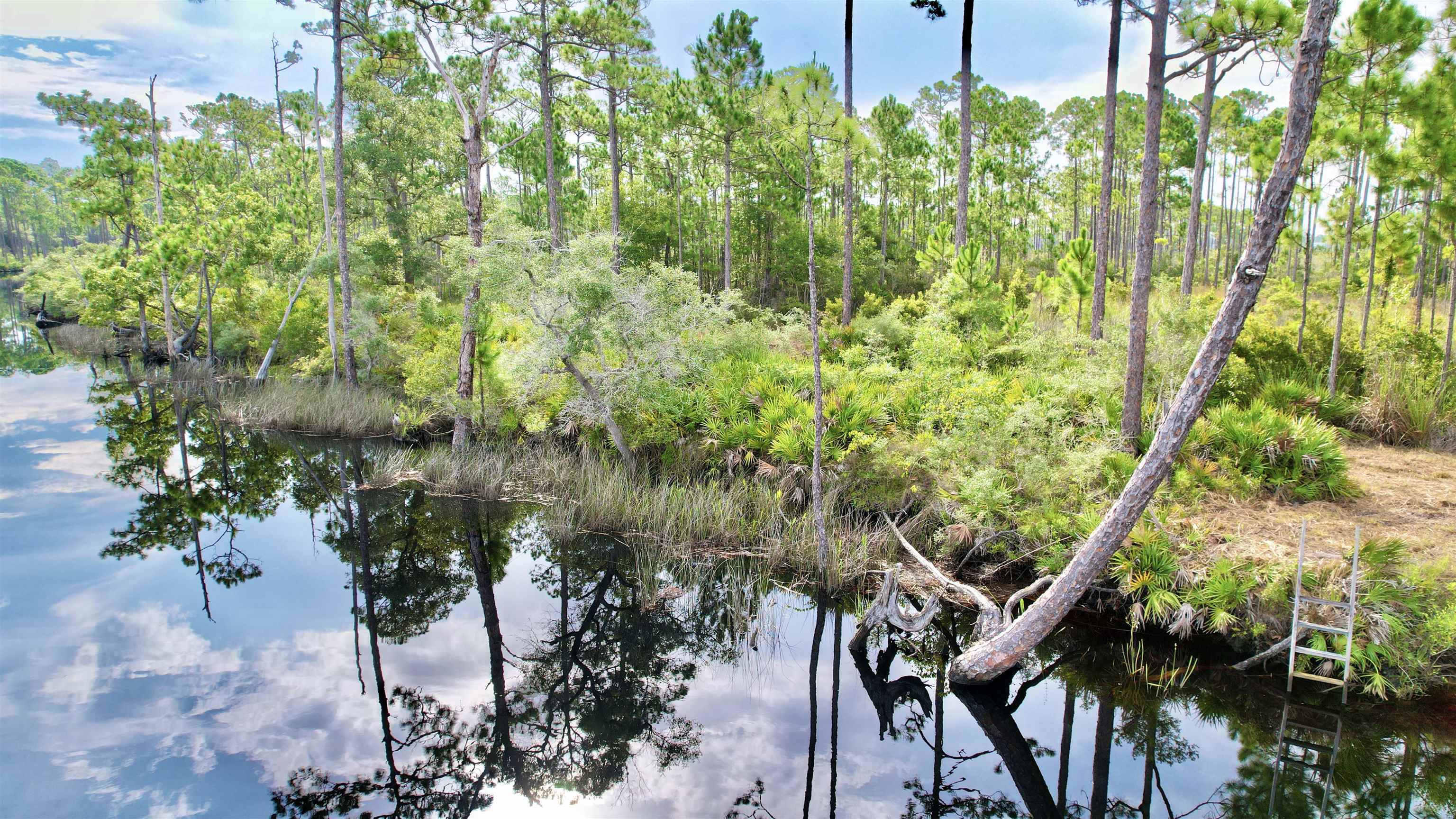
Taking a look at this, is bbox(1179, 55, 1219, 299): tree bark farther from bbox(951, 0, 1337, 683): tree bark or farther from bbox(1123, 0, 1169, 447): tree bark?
bbox(951, 0, 1337, 683): tree bark

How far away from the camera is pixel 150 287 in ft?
73.1

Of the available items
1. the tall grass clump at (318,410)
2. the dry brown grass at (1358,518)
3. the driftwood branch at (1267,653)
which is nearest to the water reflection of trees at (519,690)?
the driftwood branch at (1267,653)

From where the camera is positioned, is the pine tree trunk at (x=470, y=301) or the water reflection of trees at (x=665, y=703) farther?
the pine tree trunk at (x=470, y=301)

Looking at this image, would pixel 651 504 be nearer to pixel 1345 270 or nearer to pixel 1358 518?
pixel 1358 518

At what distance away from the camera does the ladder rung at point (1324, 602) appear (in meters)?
5.50

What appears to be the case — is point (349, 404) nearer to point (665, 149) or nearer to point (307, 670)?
point (307, 670)

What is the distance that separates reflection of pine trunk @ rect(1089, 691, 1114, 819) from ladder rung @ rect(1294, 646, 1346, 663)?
1485mm

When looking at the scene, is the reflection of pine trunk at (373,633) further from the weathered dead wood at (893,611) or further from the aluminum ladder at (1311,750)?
the aluminum ladder at (1311,750)

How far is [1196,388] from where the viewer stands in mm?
5355

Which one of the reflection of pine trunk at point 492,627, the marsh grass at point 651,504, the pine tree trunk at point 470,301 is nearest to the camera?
the reflection of pine trunk at point 492,627

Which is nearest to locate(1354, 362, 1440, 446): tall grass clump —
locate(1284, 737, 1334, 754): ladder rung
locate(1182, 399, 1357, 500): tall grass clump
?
locate(1182, 399, 1357, 500): tall grass clump

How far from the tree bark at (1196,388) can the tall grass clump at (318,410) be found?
14.3 meters

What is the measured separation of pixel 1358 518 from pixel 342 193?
64.2 feet

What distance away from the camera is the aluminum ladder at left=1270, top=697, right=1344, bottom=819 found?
4965mm
